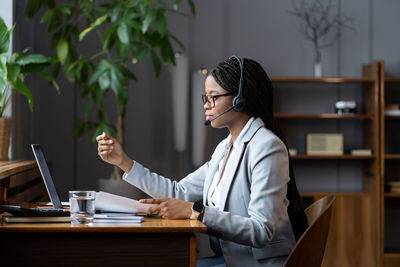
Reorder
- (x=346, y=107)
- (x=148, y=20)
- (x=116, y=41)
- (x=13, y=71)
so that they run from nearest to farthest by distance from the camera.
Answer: (x=13, y=71) → (x=148, y=20) → (x=116, y=41) → (x=346, y=107)

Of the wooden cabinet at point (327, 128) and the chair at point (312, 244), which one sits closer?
the chair at point (312, 244)

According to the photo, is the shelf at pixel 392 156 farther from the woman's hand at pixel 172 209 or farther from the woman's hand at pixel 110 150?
the woman's hand at pixel 172 209

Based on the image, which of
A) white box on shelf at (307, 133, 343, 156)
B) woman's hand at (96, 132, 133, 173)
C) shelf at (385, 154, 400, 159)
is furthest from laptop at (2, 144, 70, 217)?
shelf at (385, 154, 400, 159)

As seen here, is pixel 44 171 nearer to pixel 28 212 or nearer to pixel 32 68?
pixel 28 212

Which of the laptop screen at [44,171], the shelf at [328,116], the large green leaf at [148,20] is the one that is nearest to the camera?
the laptop screen at [44,171]

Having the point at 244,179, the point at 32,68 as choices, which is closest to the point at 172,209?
the point at 244,179

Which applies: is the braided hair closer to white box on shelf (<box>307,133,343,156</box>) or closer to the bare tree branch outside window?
white box on shelf (<box>307,133,343,156</box>)

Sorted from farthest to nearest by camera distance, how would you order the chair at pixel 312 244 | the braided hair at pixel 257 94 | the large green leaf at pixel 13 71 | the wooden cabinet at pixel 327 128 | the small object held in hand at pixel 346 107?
1. the wooden cabinet at pixel 327 128
2. the small object held in hand at pixel 346 107
3. the large green leaf at pixel 13 71
4. the braided hair at pixel 257 94
5. the chair at pixel 312 244

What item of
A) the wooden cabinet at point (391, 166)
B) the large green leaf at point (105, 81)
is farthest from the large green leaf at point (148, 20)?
the wooden cabinet at point (391, 166)

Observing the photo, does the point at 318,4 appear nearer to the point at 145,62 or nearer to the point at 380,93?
the point at 380,93

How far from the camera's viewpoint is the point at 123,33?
3.53 m

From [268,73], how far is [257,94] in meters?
2.88

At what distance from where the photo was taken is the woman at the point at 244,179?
1808mm

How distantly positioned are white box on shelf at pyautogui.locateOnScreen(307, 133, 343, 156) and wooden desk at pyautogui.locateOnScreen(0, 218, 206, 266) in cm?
318
